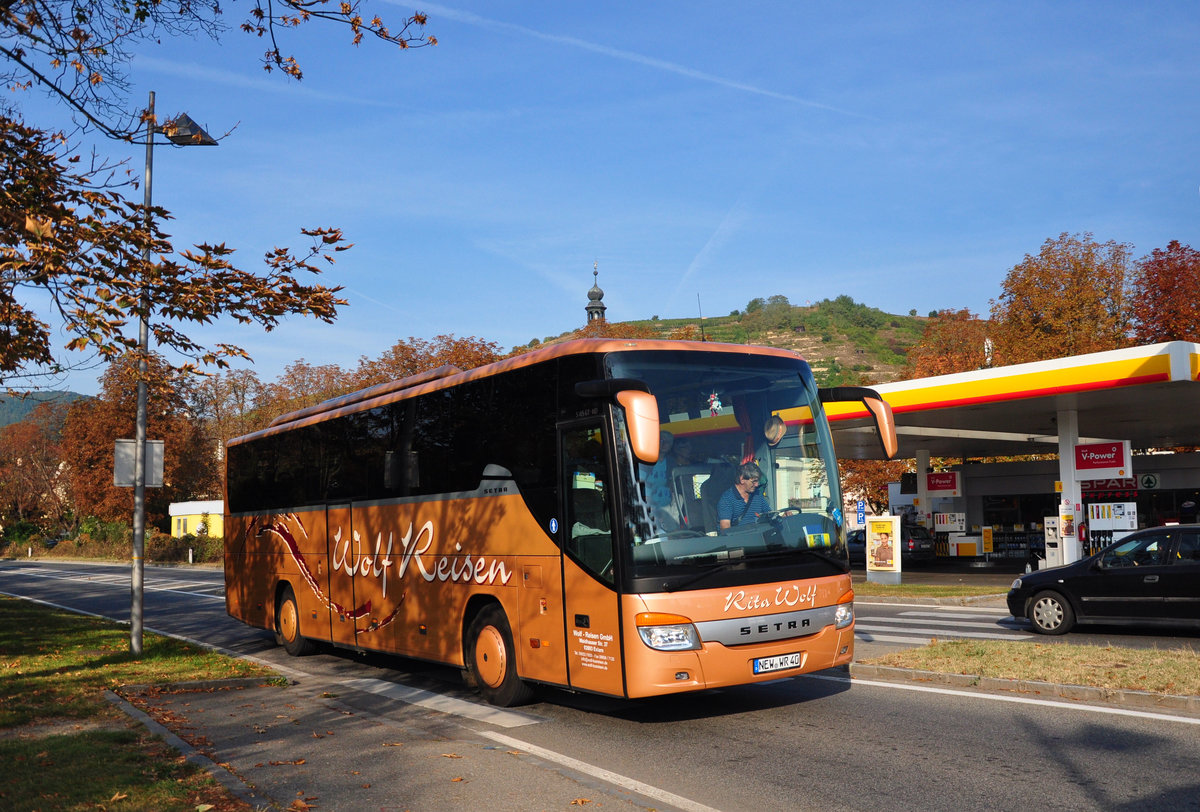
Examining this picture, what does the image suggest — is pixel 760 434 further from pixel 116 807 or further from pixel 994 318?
pixel 994 318

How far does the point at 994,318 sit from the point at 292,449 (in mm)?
50357

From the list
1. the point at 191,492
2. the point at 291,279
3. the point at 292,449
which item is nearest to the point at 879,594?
the point at 292,449

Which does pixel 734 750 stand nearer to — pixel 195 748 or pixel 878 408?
pixel 878 408

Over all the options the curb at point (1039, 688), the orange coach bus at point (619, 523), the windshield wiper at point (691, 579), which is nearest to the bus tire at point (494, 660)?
the orange coach bus at point (619, 523)

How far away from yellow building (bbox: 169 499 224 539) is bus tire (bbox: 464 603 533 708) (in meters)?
59.8

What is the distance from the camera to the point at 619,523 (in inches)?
316

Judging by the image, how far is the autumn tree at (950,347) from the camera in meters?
61.4

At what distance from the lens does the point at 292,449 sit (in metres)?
15.2

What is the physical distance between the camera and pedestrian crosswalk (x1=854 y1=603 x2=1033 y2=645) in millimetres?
14523

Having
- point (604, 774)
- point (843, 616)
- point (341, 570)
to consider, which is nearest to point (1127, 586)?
point (843, 616)

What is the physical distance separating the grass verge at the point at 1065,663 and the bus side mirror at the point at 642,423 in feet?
16.8

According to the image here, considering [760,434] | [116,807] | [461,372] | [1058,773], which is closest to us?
[116,807]

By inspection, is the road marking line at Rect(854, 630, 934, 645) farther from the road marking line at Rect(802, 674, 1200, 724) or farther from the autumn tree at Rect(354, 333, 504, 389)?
the autumn tree at Rect(354, 333, 504, 389)

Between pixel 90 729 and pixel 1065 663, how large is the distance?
9489 millimetres
